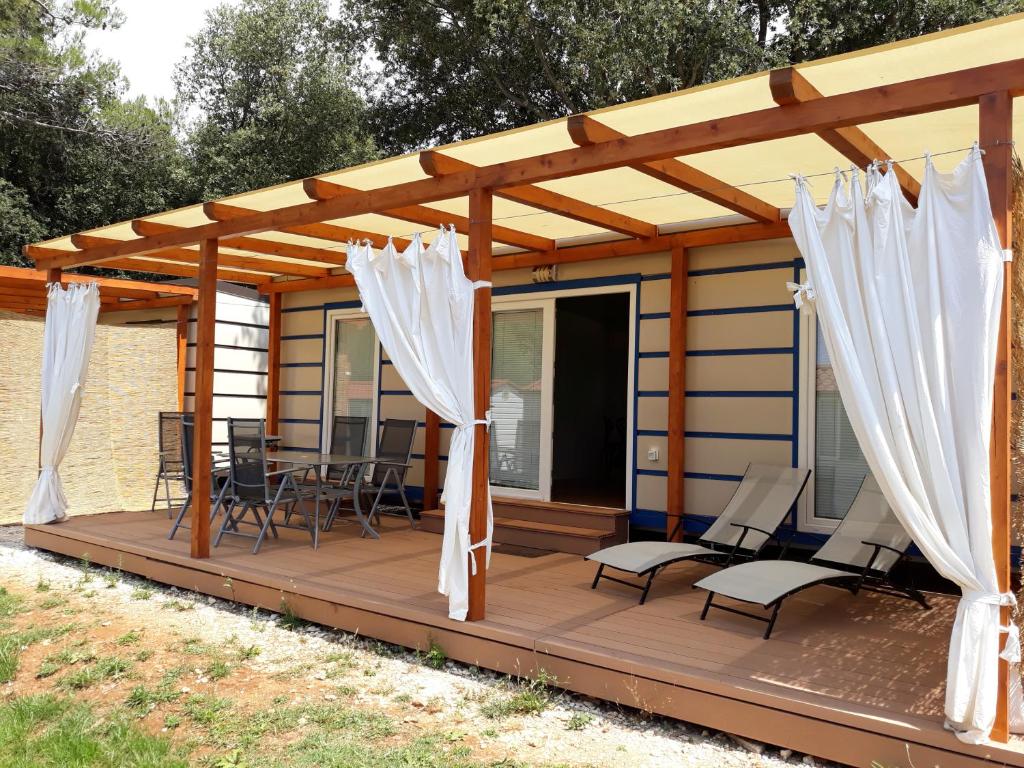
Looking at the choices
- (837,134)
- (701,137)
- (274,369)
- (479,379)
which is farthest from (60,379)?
(837,134)

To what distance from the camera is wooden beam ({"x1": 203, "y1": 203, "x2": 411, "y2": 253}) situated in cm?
550

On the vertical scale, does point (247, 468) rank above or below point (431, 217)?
below

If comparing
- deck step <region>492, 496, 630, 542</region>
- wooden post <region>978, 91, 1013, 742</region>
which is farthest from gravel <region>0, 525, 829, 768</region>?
deck step <region>492, 496, 630, 542</region>

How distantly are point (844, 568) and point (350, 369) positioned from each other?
525cm

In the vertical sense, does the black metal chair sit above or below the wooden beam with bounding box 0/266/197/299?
below

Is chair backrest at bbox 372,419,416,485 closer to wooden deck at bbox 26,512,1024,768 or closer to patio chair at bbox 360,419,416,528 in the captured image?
patio chair at bbox 360,419,416,528

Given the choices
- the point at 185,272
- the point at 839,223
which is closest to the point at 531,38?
the point at 185,272

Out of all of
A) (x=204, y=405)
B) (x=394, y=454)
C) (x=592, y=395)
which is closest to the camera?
(x=204, y=405)

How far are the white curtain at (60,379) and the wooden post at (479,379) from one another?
4107mm

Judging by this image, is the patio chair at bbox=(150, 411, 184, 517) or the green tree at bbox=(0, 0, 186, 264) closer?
the patio chair at bbox=(150, 411, 184, 517)

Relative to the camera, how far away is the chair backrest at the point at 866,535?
4.73 meters

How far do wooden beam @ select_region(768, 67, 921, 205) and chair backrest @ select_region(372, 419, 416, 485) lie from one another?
14.0 ft

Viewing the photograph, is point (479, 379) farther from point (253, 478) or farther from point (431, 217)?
point (253, 478)

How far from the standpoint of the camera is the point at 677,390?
6.11 metres
